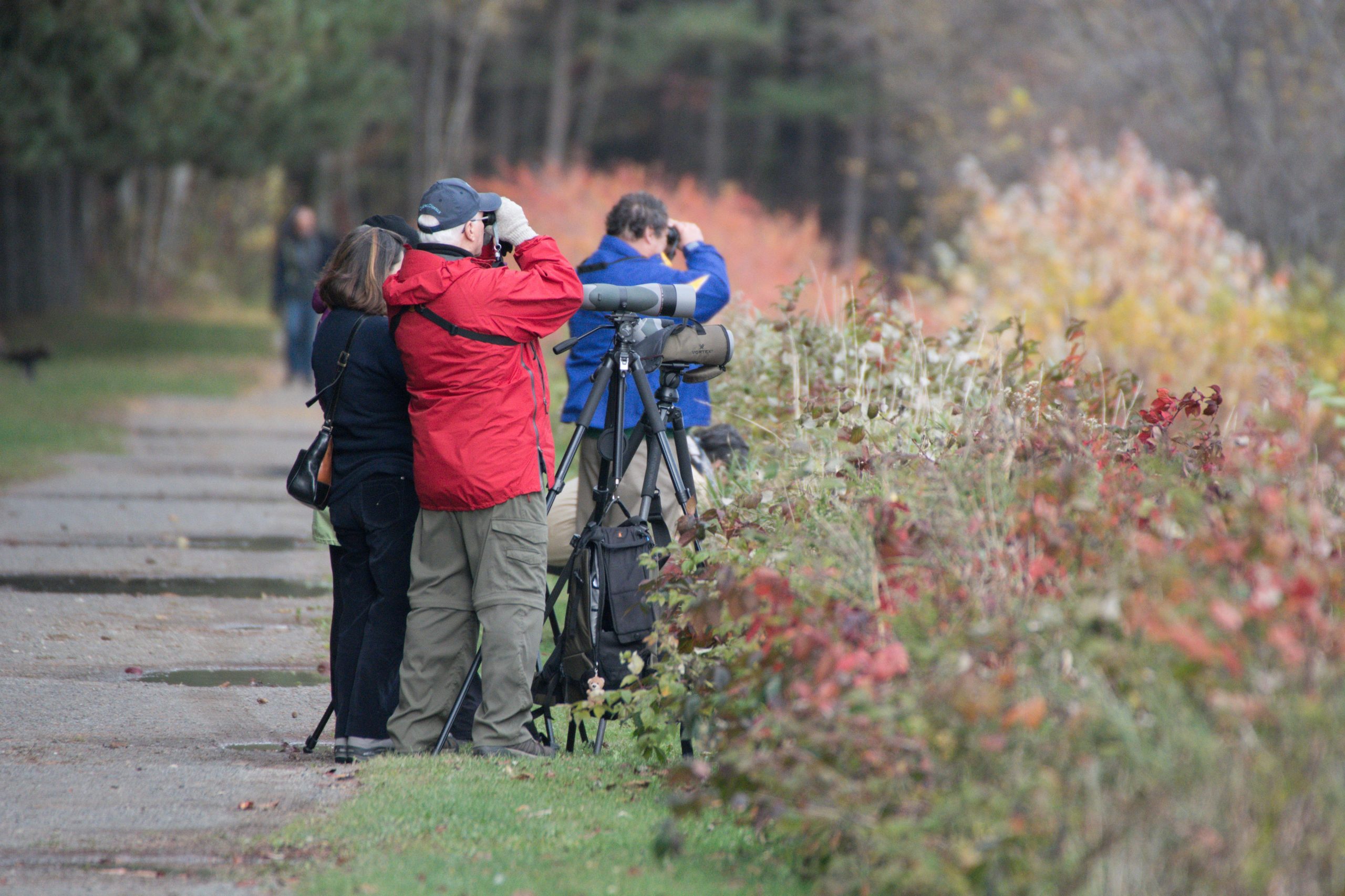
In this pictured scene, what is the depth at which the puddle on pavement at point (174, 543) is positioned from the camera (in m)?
8.80

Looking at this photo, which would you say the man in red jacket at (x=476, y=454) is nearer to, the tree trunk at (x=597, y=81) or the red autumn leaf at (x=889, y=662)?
the red autumn leaf at (x=889, y=662)

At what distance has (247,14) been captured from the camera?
19281mm

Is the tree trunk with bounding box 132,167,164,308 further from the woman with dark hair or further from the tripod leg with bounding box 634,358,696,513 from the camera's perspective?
the tripod leg with bounding box 634,358,696,513

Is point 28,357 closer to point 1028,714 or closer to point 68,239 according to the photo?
point 68,239

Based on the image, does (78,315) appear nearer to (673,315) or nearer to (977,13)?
(977,13)

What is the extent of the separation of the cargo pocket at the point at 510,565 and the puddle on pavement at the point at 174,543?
455cm

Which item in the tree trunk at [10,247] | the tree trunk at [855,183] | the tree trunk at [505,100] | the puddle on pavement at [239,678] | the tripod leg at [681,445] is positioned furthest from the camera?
the tree trunk at [505,100]

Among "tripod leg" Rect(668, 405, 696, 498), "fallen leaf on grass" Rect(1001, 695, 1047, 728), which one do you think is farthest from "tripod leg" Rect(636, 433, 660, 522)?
"fallen leaf on grass" Rect(1001, 695, 1047, 728)

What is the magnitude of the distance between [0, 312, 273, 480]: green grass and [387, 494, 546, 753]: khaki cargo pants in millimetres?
7275

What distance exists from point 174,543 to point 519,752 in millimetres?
4822

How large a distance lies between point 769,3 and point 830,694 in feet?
145

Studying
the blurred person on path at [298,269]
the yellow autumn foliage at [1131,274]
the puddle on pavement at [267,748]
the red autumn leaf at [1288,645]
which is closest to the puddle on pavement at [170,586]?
the puddle on pavement at [267,748]

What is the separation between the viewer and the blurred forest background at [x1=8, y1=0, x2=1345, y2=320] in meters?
16.7

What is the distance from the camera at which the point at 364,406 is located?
5.04m
